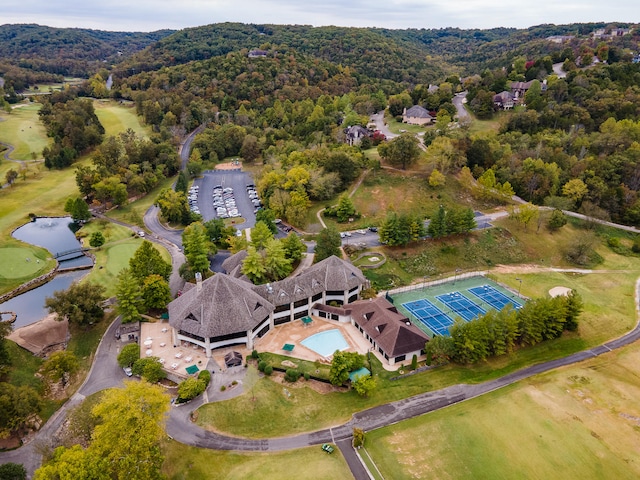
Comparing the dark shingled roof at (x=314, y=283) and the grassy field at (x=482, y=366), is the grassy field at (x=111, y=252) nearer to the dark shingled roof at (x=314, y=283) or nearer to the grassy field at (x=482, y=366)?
the dark shingled roof at (x=314, y=283)

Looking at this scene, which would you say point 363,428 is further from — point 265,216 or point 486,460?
point 265,216

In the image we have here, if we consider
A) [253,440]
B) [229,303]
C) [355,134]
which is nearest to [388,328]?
[229,303]

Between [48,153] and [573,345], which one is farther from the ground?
[48,153]

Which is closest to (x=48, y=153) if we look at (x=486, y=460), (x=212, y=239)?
(x=212, y=239)

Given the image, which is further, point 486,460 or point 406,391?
point 406,391

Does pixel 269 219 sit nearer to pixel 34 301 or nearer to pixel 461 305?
pixel 461 305

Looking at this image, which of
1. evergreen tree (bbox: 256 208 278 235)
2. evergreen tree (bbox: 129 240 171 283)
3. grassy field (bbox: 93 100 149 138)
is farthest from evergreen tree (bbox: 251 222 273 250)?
grassy field (bbox: 93 100 149 138)

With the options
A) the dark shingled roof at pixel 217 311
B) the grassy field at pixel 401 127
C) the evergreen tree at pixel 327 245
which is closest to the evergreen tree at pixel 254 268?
the dark shingled roof at pixel 217 311
